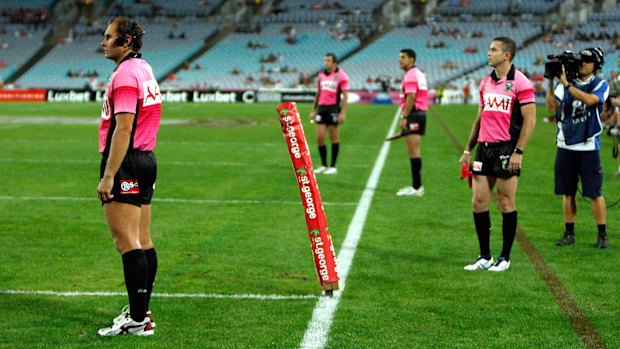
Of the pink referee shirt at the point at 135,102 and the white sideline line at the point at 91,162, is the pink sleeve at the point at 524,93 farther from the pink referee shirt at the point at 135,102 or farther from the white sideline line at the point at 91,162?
the white sideline line at the point at 91,162

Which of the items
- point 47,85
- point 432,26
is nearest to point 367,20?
point 432,26

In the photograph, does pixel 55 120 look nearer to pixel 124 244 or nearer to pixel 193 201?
pixel 193 201

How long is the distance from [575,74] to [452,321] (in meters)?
3.38

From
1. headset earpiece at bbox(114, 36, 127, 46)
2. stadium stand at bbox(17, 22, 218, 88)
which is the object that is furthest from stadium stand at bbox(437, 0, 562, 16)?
headset earpiece at bbox(114, 36, 127, 46)

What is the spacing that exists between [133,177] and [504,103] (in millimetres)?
3617

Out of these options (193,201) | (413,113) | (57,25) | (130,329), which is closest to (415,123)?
(413,113)

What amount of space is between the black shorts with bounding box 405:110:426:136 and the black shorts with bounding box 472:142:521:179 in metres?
5.14

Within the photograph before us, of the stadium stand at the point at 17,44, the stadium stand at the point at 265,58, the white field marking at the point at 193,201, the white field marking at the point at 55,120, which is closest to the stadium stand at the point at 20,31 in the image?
the stadium stand at the point at 17,44

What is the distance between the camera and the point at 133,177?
5668mm

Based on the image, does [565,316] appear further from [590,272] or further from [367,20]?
[367,20]

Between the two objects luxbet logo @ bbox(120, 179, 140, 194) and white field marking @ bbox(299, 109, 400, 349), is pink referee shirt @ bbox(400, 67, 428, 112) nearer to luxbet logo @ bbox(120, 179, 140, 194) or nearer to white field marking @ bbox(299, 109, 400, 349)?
white field marking @ bbox(299, 109, 400, 349)

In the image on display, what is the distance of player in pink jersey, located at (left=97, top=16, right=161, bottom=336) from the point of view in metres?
5.48

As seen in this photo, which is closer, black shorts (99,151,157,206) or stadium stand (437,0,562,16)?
black shorts (99,151,157,206)

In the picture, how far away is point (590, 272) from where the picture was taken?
783cm
